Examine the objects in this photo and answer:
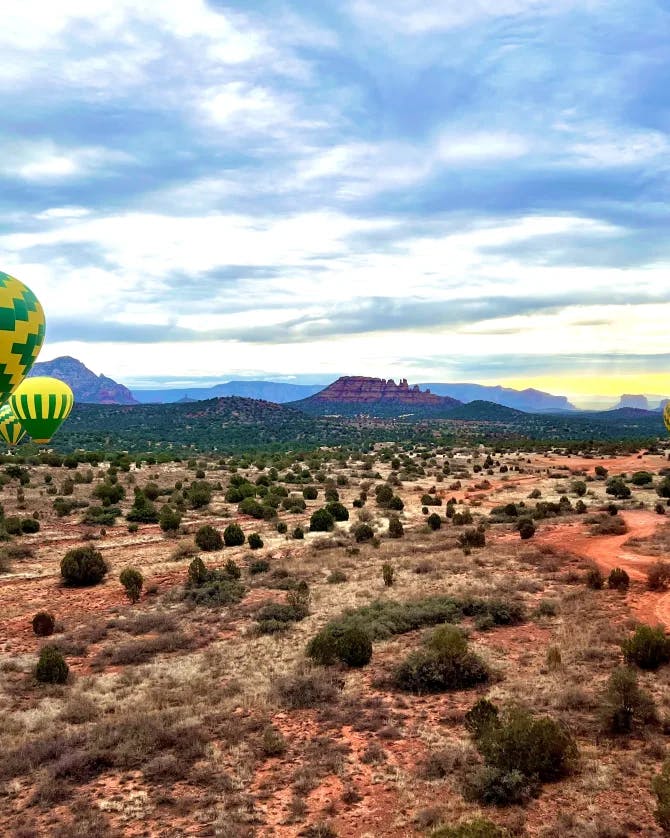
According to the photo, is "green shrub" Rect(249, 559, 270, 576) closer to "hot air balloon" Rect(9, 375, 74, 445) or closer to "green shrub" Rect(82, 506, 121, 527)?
"green shrub" Rect(82, 506, 121, 527)

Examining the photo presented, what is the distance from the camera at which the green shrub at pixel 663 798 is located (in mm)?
8539

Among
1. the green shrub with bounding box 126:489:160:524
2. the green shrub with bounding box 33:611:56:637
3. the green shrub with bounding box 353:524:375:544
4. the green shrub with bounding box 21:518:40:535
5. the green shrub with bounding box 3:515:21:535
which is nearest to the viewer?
the green shrub with bounding box 33:611:56:637

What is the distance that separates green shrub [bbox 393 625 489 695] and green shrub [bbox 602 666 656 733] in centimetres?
326

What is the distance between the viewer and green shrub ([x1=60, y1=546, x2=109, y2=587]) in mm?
25875

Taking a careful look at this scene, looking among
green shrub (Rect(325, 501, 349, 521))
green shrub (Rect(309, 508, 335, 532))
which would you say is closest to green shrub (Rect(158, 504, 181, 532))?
green shrub (Rect(309, 508, 335, 532))

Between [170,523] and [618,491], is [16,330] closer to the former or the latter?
[170,523]

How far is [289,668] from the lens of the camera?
15922 mm

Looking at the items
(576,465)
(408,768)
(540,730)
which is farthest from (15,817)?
(576,465)

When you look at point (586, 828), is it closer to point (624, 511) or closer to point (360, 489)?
point (624, 511)

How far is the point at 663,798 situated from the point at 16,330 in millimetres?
29069

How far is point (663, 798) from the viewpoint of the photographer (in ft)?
28.6

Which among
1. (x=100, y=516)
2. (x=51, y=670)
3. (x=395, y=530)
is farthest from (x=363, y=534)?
(x=51, y=670)

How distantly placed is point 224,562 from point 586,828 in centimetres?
2266

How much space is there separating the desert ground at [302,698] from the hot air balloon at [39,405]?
25.1 metres
